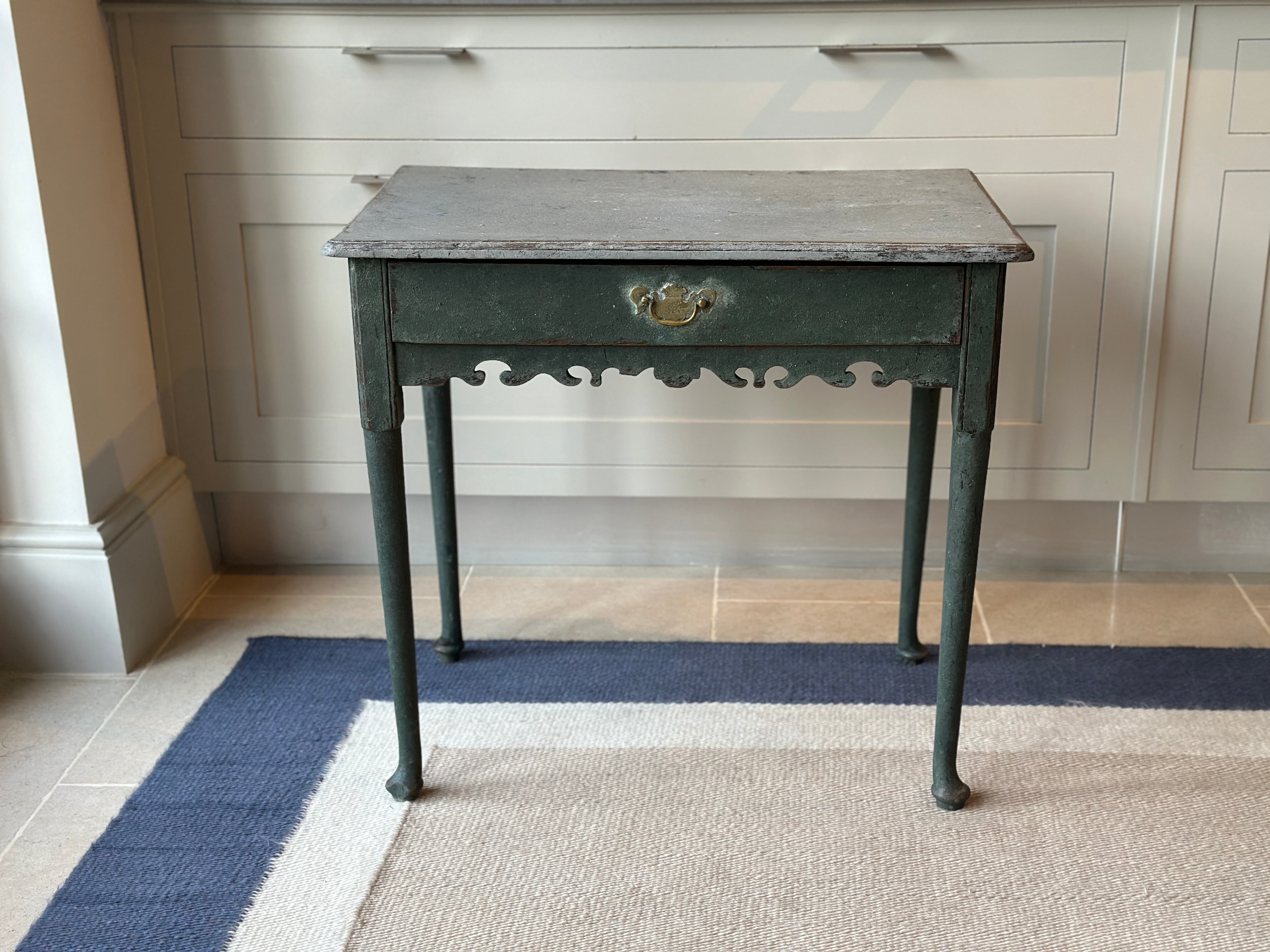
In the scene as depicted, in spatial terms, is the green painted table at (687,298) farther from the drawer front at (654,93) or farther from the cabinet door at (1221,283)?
the cabinet door at (1221,283)

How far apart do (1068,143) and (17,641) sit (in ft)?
5.94

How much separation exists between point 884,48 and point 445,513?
38.2 inches

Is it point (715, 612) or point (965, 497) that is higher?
point (965, 497)

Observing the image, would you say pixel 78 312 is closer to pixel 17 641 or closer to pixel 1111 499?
pixel 17 641

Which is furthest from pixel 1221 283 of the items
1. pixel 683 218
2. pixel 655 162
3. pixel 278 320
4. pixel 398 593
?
pixel 278 320

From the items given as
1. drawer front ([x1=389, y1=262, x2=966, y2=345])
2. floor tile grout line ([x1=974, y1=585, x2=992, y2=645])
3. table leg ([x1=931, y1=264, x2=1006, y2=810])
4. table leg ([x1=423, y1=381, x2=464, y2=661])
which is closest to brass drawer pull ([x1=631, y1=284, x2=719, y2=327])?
drawer front ([x1=389, y1=262, x2=966, y2=345])

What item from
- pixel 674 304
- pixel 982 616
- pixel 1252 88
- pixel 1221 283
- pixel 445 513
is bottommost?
pixel 982 616

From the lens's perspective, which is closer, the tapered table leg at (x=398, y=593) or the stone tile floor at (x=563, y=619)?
the tapered table leg at (x=398, y=593)

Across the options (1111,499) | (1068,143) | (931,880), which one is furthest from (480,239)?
(1111,499)

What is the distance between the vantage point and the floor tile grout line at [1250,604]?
6.65ft

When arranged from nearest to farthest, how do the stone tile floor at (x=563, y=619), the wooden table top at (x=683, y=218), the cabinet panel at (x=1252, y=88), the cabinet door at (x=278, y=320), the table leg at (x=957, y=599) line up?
1. the wooden table top at (x=683, y=218)
2. the table leg at (x=957, y=599)
3. the stone tile floor at (x=563, y=619)
4. the cabinet panel at (x=1252, y=88)
5. the cabinet door at (x=278, y=320)

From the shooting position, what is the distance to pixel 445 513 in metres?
1.85

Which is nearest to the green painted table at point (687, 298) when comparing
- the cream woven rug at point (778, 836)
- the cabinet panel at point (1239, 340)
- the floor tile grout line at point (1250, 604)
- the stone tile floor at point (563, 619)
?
the cream woven rug at point (778, 836)

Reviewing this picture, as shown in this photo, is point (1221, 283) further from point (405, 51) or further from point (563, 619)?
point (405, 51)
